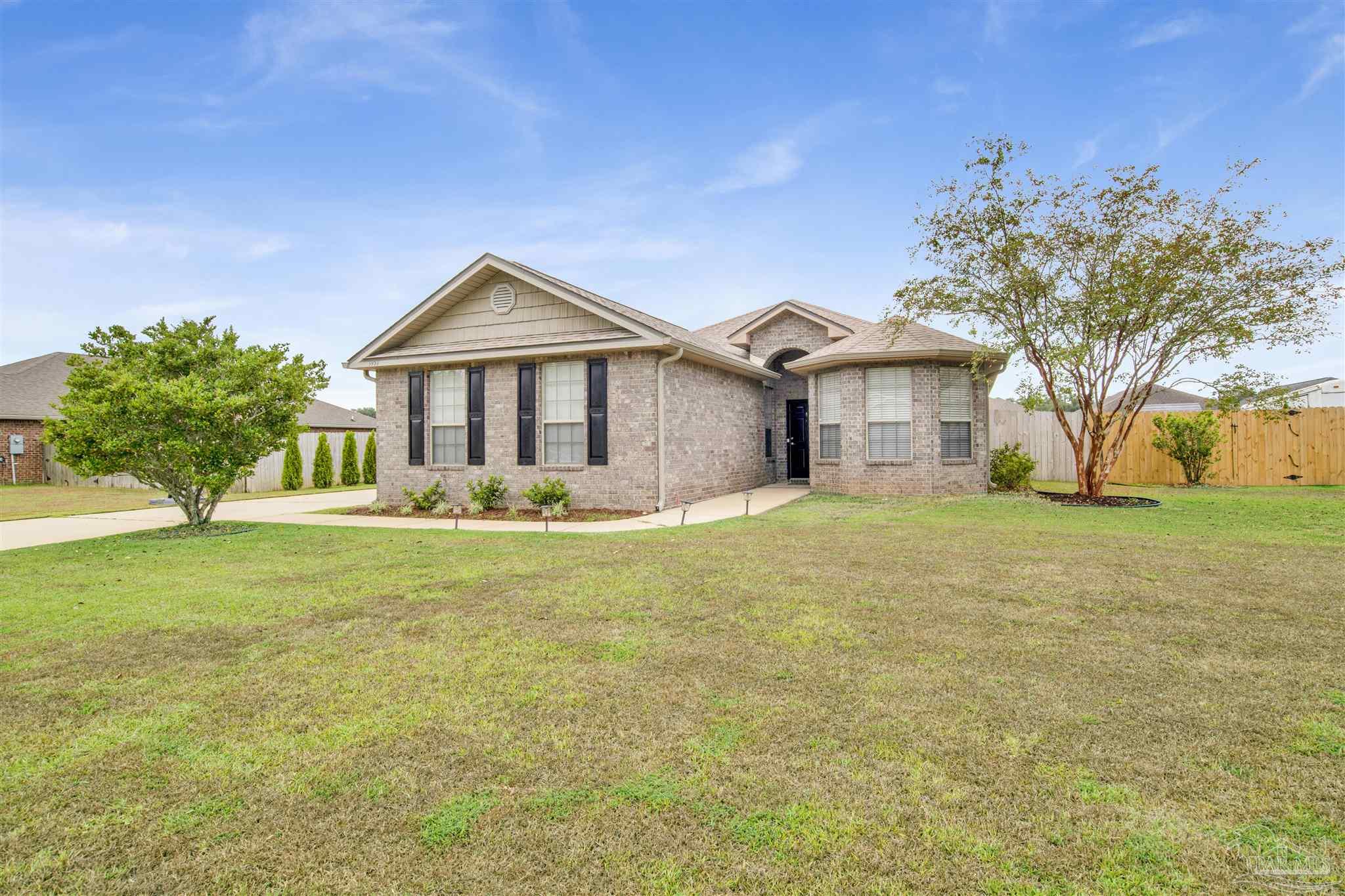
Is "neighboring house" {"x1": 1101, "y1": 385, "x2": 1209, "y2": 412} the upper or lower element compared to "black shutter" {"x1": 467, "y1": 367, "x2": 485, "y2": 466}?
upper

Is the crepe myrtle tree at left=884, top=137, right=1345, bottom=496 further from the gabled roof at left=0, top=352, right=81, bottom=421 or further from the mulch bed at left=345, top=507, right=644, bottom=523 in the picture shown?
the gabled roof at left=0, top=352, right=81, bottom=421

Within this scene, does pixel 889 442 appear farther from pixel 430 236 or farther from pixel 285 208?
pixel 285 208

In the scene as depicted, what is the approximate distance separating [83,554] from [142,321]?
415 centimetres

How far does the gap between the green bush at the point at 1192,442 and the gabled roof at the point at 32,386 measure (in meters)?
35.1

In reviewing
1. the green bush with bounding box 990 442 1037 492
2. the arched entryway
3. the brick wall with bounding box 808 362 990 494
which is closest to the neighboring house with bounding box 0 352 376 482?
the arched entryway

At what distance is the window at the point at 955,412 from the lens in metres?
14.2

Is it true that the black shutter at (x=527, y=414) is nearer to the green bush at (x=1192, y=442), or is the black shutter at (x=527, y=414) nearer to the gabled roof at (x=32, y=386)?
the green bush at (x=1192, y=442)

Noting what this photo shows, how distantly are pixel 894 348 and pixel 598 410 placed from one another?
6.72 meters

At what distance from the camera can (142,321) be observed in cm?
1044

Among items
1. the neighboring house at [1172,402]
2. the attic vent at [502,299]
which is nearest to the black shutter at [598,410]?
the attic vent at [502,299]

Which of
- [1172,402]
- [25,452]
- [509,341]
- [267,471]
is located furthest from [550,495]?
[1172,402]

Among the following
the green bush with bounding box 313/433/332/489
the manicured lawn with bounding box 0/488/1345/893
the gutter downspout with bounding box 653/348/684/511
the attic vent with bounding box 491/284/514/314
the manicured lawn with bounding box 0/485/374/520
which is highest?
the attic vent with bounding box 491/284/514/314

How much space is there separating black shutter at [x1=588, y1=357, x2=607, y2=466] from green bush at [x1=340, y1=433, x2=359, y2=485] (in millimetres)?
14036

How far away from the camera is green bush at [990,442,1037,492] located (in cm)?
1523
